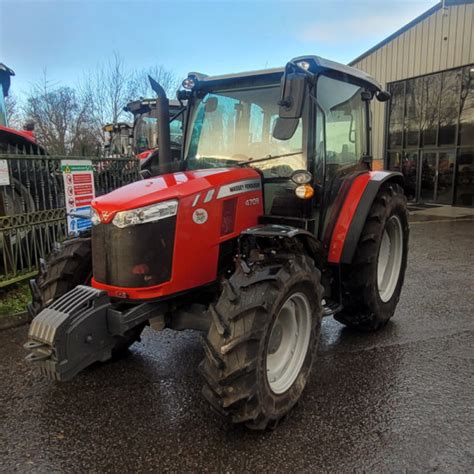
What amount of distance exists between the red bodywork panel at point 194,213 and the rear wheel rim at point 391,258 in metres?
2.01

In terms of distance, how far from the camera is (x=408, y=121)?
51.9 feet

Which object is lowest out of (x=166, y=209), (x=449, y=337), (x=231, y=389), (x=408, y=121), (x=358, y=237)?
(x=449, y=337)

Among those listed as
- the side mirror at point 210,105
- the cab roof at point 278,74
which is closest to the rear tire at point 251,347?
the cab roof at point 278,74

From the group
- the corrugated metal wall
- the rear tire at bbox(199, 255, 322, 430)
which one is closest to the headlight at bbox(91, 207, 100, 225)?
the rear tire at bbox(199, 255, 322, 430)

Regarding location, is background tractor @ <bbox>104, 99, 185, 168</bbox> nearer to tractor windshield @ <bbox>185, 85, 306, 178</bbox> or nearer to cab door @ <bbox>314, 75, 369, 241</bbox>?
tractor windshield @ <bbox>185, 85, 306, 178</bbox>

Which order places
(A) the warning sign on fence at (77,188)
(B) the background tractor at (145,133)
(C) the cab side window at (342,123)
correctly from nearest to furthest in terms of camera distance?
1. (C) the cab side window at (342,123)
2. (B) the background tractor at (145,133)
3. (A) the warning sign on fence at (77,188)

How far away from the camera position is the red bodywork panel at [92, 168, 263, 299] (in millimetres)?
2666

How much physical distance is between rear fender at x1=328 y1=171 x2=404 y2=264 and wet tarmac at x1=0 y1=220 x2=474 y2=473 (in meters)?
0.93

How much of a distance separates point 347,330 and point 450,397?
51.4 inches

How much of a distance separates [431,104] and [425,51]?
1807 mm

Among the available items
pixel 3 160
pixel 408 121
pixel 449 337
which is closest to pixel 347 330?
pixel 449 337

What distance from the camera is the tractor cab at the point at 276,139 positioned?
10.5 ft

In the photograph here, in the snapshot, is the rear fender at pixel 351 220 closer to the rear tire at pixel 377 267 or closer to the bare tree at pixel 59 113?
the rear tire at pixel 377 267

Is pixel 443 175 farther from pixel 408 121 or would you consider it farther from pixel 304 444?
pixel 304 444
